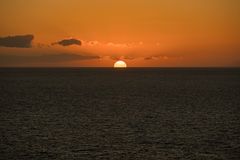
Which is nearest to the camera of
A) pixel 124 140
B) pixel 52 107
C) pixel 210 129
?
pixel 124 140

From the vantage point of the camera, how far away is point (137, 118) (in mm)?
70750

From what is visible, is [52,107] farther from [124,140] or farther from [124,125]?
[124,140]

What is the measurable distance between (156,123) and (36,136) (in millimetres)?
19865

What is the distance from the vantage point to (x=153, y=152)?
1781 inches

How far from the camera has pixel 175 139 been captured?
5216 centimetres

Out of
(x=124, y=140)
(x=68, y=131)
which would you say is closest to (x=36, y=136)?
(x=68, y=131)

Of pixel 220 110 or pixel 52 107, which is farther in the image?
pixel 52 107

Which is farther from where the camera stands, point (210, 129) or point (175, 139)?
point (210, 129)

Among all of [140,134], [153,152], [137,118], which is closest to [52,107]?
[137,118]

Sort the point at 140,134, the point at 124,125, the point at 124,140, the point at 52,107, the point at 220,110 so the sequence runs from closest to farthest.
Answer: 1. the point at 124,140
2. the point at 140,134
3. the point at 124,125
4. the point at 220,110
5. the point at 52,107

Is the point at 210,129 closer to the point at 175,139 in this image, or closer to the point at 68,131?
the point at 175,139

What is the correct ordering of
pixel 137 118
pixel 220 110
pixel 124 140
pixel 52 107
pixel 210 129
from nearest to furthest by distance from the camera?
pixel 124 140 → pixel 210 129 → pixel 137 118 → pixel 220 110 → pixel 52 107

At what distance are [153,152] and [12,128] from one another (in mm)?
23083

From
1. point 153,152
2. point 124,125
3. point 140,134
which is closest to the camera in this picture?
point 153,152
